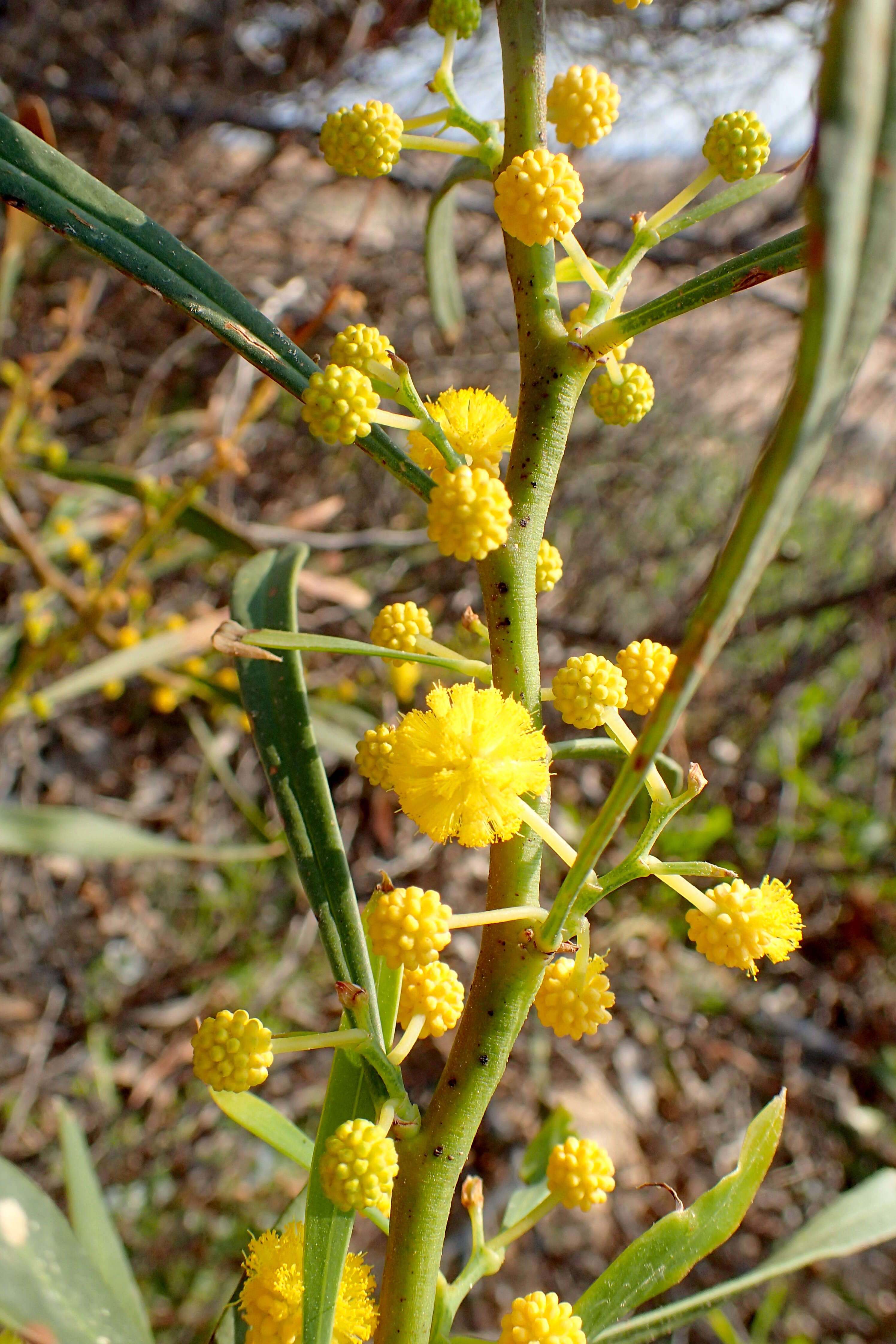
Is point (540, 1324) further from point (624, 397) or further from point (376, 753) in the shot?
point (624, 397)

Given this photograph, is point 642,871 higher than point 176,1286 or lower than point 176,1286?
higher

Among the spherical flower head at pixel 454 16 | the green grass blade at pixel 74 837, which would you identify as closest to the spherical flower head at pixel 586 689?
the spherical flower head at pixel 454 16

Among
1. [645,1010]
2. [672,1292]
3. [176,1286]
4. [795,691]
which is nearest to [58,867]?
[176,1286]

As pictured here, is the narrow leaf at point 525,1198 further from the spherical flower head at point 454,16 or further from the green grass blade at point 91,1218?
the spherical flower head at point 454,16

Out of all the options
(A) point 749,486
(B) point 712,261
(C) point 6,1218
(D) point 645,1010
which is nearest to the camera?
(A) point 749,486

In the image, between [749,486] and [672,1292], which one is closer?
[749,486]

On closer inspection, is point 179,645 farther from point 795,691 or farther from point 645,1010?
point 795,691

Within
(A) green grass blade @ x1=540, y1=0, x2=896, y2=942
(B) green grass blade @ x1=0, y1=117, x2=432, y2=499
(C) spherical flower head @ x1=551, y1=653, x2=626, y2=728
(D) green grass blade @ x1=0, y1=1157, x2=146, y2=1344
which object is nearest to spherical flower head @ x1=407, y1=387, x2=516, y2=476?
(B) green grass blade @ x1=0, y1=117, x2=432, y2=499

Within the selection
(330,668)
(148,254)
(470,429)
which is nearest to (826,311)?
(470,429)
